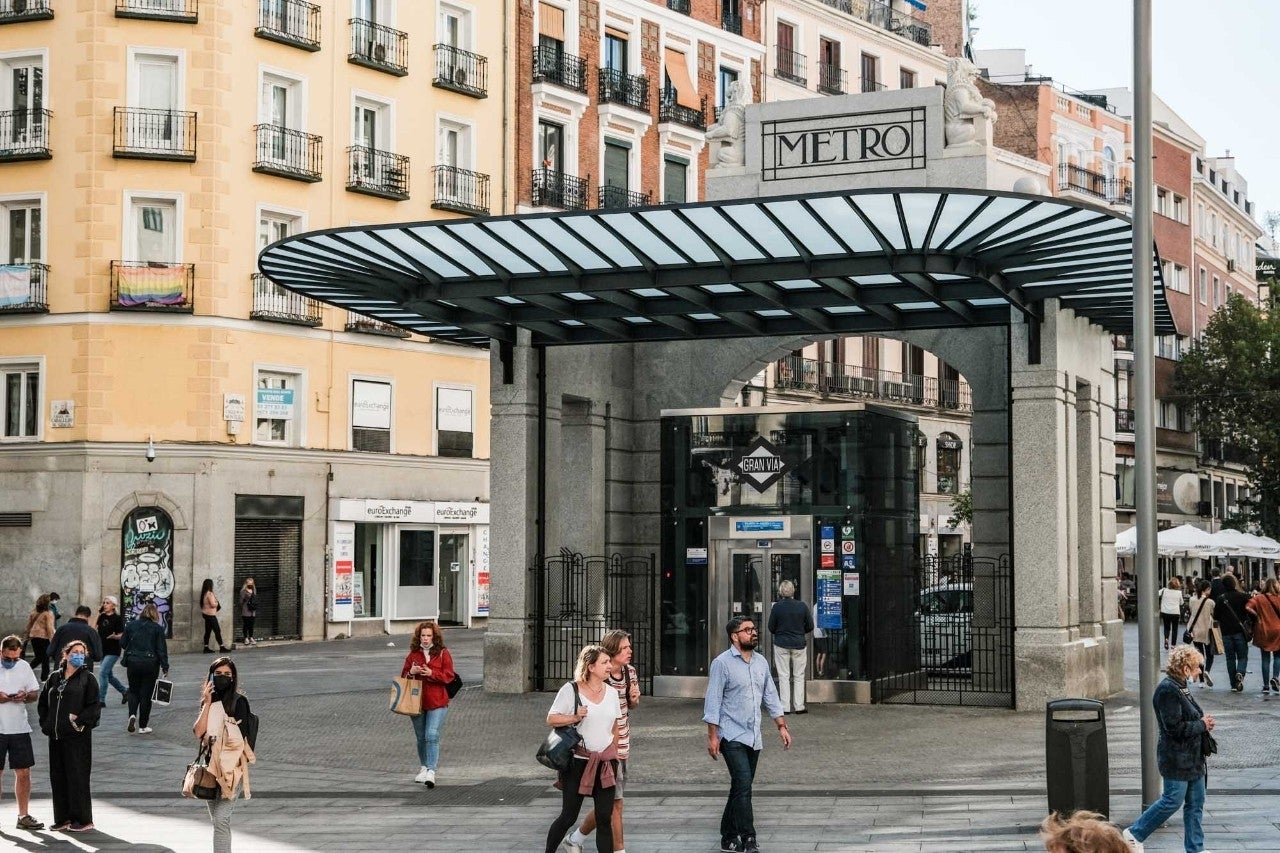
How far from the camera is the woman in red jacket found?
51.9 feet

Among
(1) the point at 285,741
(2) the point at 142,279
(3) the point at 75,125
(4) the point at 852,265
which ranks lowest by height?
(1) the point at 285,741

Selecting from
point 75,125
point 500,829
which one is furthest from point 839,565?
point 75,125

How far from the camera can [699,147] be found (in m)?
52.8

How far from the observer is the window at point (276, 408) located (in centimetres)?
3947

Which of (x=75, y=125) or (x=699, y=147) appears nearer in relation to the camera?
(x=75, y=125)

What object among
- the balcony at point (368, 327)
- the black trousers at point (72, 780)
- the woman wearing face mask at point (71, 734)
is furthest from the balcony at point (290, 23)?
the black trousers at point (72, 780)

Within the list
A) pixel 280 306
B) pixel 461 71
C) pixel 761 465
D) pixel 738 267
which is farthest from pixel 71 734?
pixel 461 71

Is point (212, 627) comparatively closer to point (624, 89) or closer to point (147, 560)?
point (147, 560)

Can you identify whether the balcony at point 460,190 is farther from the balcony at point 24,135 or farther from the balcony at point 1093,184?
the balcony at point 1093,184

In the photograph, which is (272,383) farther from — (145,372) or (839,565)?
(839,565)

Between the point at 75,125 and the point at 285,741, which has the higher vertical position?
the point at 75,125

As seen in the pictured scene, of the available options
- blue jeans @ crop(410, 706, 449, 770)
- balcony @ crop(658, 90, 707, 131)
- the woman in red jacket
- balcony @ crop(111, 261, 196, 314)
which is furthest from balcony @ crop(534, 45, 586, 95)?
blue jeans @ crop(410, 706, 449, 770)

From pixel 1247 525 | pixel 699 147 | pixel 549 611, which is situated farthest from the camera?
pixel 1247 525

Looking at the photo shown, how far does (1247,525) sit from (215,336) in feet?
150
